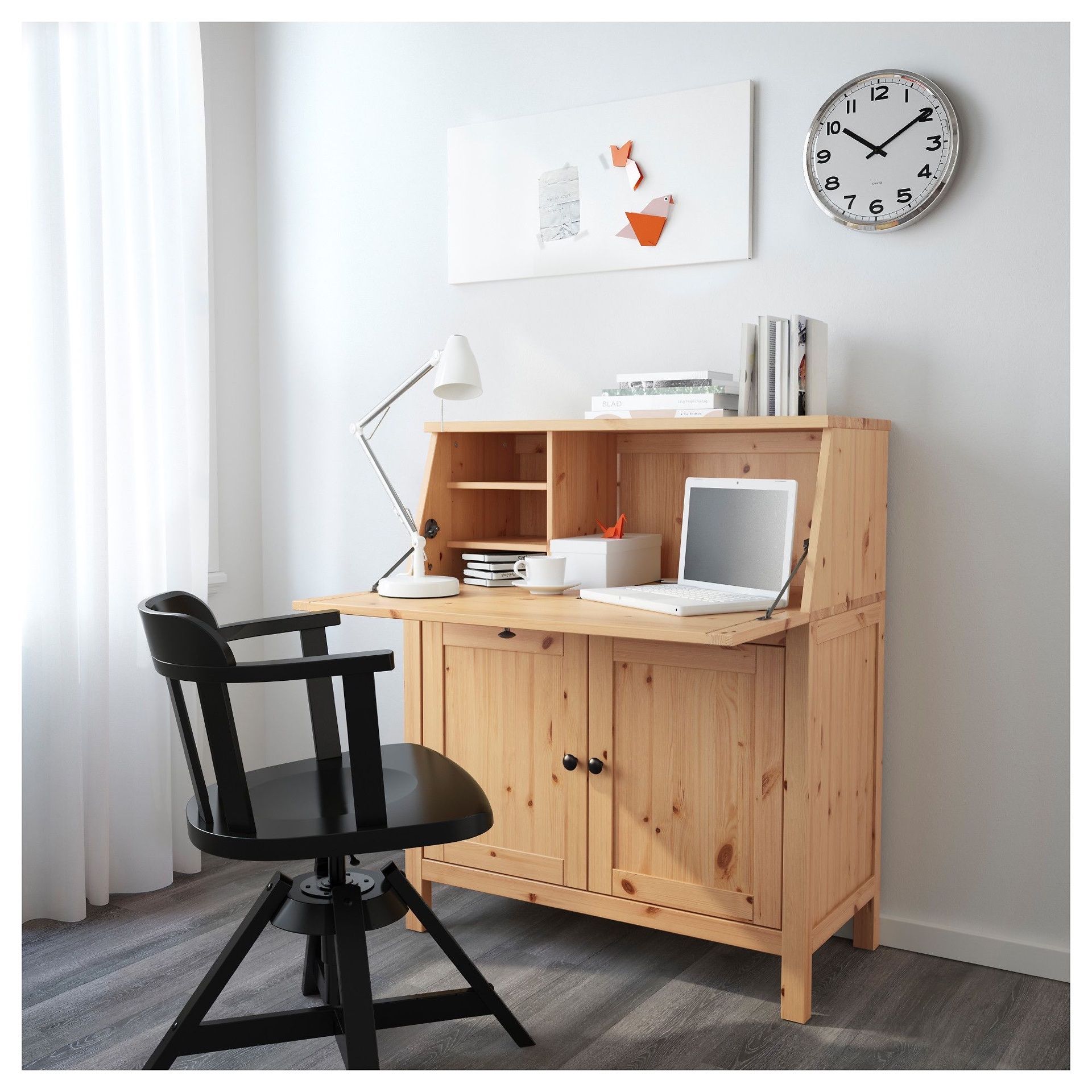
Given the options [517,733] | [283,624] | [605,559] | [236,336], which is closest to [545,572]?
[605,559]

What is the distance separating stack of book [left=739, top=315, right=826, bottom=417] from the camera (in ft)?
7.45

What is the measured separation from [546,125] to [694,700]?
1.52 meters

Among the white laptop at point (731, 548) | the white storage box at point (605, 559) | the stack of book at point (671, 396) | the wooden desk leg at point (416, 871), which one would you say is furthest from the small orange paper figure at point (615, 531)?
the wooden desk leg at point (416, 871)

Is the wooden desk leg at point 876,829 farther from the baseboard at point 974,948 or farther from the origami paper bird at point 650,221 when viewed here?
the origami paper bird at point 650,221

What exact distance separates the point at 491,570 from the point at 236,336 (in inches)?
50.3

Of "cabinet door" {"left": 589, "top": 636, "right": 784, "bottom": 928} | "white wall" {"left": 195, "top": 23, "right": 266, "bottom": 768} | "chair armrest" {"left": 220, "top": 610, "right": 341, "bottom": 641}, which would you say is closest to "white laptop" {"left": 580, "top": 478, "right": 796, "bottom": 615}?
"cabinet door" {"left": 589, "top": 636, "right": 784, "bottom": 928}

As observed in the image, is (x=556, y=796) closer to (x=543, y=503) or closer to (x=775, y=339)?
(x=543, y=503)

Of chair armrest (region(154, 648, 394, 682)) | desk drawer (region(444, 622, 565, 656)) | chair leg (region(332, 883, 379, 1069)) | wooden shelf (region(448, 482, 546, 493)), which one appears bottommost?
chair leg (region(332, 883, 379, 1069))

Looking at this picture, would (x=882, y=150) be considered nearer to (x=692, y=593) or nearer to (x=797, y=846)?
(x=692, y=593)

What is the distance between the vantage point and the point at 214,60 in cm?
321

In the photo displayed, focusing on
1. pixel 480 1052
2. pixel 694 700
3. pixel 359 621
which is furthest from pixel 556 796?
pixel 359 621

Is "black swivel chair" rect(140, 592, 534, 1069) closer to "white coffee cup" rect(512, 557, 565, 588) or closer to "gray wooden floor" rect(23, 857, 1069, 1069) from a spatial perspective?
"gray wooden floor" rect(23, 857, 1069, 1069)

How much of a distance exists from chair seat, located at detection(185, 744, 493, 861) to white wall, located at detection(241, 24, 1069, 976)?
43.4 inches
